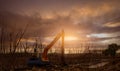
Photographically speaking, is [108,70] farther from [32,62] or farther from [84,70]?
[32,62]

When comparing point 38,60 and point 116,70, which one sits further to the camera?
point 38,60

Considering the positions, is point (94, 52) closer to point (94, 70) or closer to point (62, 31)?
point (62, 31)

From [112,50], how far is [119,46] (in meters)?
3.66

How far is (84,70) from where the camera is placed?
3086cm

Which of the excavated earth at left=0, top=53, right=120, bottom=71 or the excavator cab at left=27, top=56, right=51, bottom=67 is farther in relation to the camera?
the excavator cab at left=27, top=56, right=51, bottom=67

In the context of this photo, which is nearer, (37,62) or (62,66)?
(37,62)

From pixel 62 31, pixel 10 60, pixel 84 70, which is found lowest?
pixel 84 70

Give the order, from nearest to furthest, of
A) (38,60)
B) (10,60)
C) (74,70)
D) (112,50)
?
(10,60) < (74,70) < (38,60) < (112,50)

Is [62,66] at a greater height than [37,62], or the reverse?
[37,62]

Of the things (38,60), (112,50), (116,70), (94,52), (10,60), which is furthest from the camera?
(94,52)

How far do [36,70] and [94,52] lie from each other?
88.1 meters

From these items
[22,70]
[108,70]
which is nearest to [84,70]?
[108,70]

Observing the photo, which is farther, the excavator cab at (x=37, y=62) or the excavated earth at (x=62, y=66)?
the excavator cab at (x=37, y=62)

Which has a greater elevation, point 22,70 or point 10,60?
point 10,60
